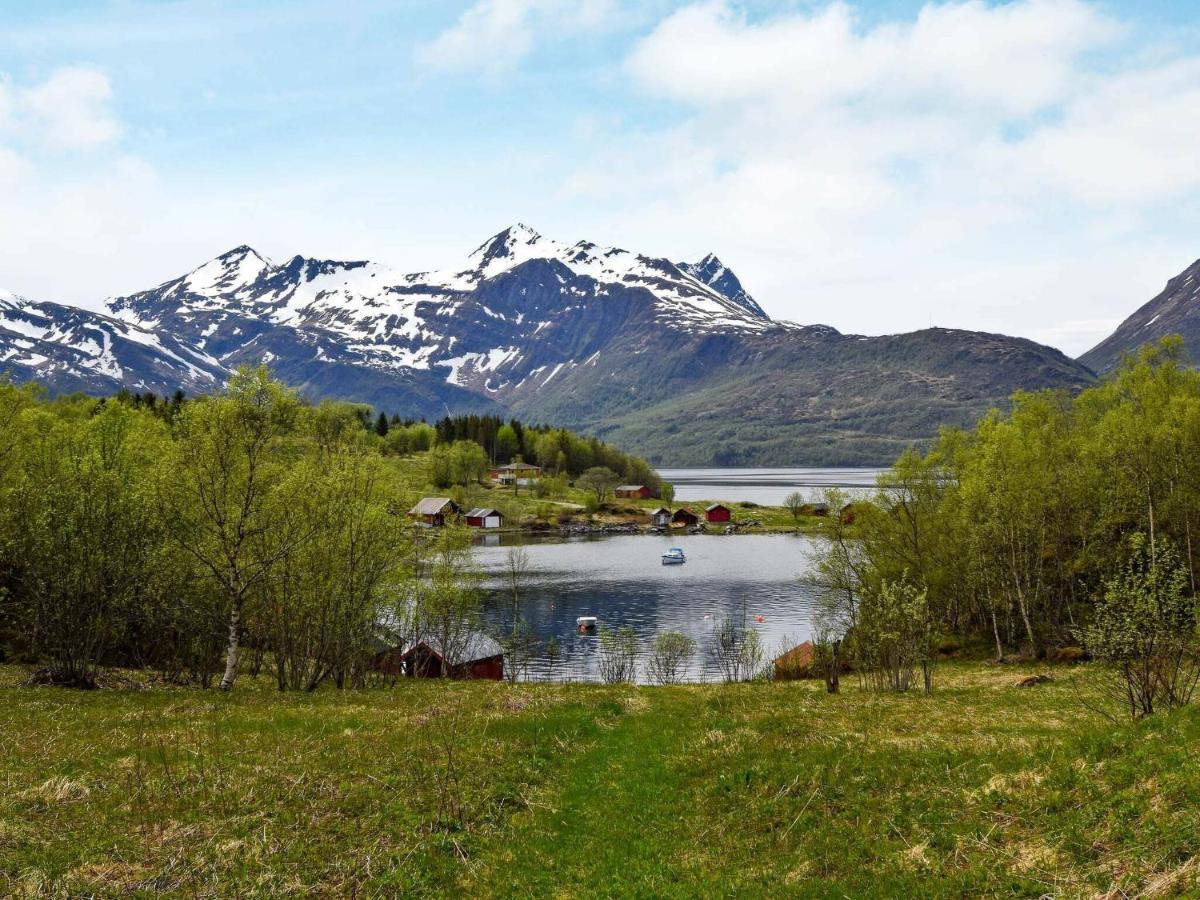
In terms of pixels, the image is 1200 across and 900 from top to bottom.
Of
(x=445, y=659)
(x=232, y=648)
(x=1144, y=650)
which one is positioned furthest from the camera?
(x=445, y=659)

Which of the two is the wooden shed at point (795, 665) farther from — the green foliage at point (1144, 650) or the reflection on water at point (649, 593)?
the green foliage at point (1144, 650)

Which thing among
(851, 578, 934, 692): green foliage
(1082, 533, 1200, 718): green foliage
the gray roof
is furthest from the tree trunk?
the gray roof

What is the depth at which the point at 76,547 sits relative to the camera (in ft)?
111

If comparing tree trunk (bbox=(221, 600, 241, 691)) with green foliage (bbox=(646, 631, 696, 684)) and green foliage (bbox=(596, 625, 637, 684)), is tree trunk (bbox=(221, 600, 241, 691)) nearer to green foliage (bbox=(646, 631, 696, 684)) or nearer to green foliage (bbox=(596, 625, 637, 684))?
green foliage (bbox=(596, 625, 637, 684))

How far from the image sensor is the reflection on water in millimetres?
80375

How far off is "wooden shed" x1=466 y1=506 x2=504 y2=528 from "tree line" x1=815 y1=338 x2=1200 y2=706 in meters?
134

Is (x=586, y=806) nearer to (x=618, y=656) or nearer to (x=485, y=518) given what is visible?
(x=618, y=656)

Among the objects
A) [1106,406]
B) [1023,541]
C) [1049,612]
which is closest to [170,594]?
[1023,541]

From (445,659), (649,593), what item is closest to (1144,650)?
(445,659)

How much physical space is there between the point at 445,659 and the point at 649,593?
53169 mm

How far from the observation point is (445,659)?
5984 centimetres

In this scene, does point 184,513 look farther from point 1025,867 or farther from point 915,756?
point 1025,867

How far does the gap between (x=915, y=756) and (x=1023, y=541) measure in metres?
39.3

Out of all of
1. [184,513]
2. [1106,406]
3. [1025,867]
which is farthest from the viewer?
[1106,406]
